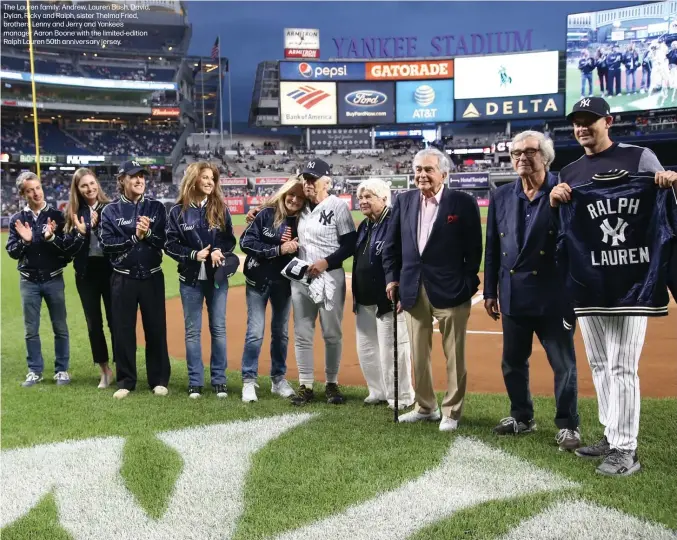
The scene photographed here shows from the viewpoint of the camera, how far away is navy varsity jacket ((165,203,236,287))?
583 centimetres

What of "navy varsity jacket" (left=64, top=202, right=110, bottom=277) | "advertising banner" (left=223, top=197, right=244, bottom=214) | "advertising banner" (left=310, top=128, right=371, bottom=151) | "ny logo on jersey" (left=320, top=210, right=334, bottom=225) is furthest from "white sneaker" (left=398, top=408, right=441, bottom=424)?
"advertising banner" (left=310, top=128, right=371, bottom=151)

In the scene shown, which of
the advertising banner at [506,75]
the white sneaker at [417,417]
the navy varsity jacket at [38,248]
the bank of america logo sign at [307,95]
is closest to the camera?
the white sneaker at [417,417]

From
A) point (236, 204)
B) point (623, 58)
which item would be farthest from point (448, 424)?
point (623, 58)

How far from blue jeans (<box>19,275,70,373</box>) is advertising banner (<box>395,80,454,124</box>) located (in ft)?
169

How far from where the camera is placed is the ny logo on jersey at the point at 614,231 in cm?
368

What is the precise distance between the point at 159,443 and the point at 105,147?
58619 millimetres

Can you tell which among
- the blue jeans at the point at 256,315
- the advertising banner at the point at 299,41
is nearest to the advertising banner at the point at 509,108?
the advertising banner at the point at 299,41

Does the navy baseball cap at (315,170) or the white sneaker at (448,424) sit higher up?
the navy baseball cap at (315,170)

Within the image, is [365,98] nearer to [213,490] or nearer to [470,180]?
[470,180]

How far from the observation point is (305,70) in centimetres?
5462

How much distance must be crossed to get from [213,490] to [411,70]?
5540 centimetres

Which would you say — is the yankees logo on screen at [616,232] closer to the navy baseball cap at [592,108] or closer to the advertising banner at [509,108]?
the navy baseball cap at [592,108]

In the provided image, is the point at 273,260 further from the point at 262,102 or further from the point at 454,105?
the point at 262,102

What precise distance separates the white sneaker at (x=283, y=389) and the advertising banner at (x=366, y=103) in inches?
2042
